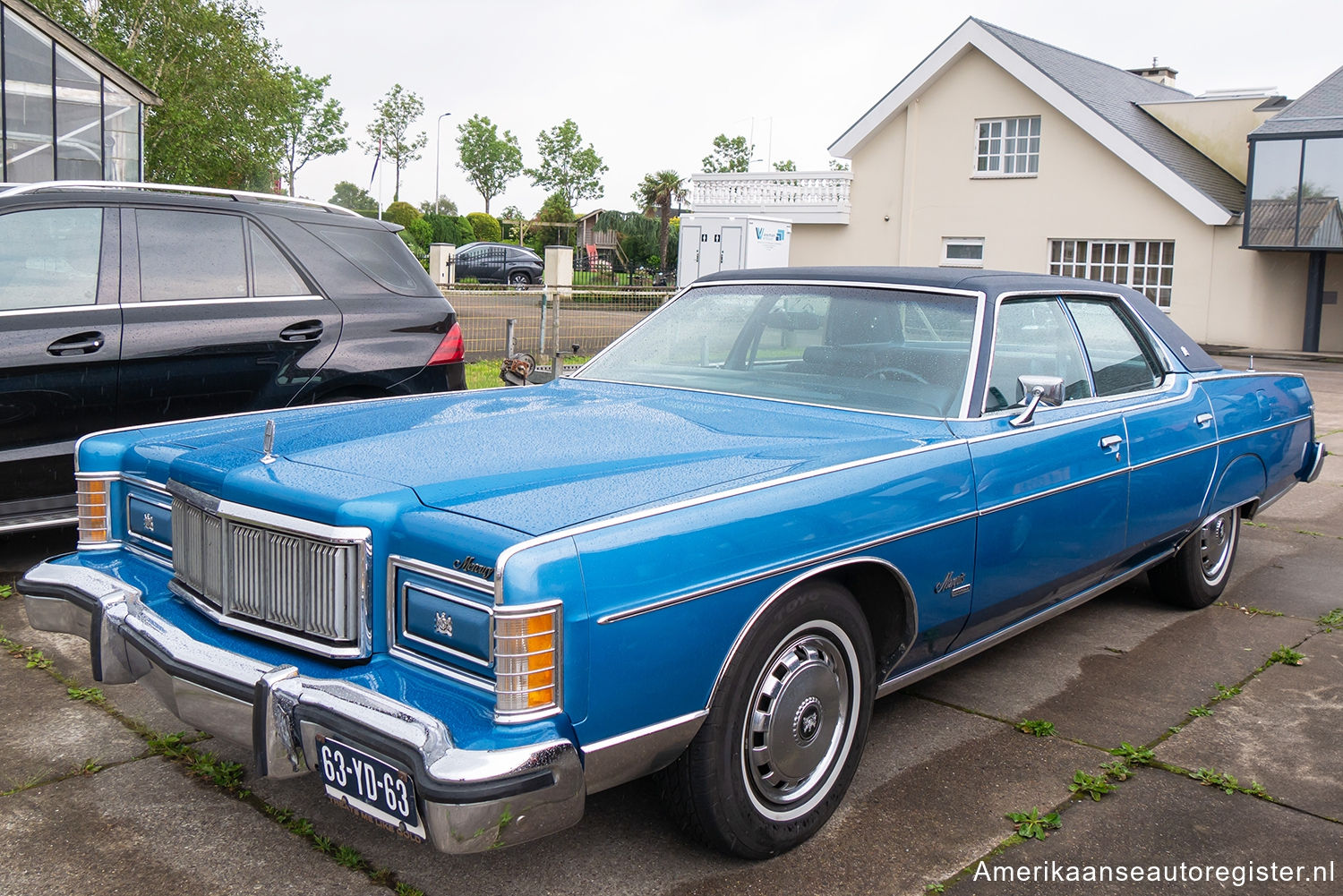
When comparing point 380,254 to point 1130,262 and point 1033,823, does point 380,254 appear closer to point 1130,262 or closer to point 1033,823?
point 1033,823

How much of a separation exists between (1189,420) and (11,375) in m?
4.99

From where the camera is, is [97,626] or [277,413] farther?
[277,413]

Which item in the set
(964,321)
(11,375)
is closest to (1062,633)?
(964,321)

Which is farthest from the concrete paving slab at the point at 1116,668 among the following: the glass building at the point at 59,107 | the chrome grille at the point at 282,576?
the glass building at the point at 59,107

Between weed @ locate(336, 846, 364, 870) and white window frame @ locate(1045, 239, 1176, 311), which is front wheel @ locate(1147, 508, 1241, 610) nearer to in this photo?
weed @ locate(336, 846, 364, 870)

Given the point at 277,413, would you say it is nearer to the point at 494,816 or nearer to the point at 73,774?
the point at 73,774

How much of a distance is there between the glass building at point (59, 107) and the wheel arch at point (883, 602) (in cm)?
1409

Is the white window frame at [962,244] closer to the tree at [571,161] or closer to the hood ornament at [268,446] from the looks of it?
the hood ornament at [268,446]

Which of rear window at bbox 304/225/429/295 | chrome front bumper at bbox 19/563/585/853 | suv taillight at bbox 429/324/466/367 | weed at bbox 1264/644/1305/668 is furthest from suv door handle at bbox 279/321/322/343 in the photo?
weed at bbox 1264/644/1305/668

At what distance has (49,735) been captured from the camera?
141 inches

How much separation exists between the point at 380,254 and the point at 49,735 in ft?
10.9

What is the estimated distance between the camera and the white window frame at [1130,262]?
24.7 m

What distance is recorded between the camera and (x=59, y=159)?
14.6 metres

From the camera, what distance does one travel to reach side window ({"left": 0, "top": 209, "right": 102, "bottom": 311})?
498 centimetres
